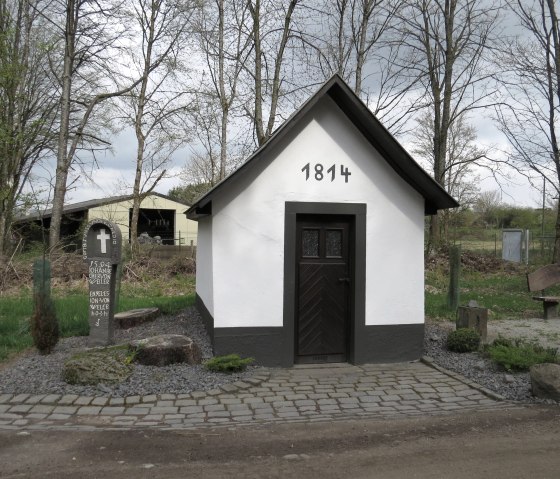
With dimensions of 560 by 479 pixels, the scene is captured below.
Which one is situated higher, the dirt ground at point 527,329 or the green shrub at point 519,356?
the green shrub at point 519,356

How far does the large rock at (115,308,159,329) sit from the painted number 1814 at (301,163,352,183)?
15.9ft

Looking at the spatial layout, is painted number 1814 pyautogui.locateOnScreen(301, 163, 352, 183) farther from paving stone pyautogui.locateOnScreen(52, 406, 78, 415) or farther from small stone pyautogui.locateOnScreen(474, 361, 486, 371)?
paving stone pyautogui.locateOnScreen(52, 406, 78, 415)

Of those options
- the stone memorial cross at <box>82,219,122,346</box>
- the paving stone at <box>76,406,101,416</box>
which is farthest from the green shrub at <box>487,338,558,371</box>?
the stone memorial cross at <box>82,219,122,346</box>

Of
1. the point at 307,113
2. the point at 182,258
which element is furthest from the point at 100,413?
the point at 182,258

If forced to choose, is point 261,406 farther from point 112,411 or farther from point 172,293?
point 172,293

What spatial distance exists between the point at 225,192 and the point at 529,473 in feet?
16.0

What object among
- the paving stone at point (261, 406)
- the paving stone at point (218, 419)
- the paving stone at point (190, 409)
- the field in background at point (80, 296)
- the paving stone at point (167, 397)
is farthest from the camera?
the field in background at point (80, 296)

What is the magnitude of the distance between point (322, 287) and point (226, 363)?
186 centimetres

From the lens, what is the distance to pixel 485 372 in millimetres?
6945

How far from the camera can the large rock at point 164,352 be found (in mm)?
6699

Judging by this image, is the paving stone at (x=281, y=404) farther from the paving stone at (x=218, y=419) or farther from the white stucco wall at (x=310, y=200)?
the white stucco wall at (x=310, y=200)

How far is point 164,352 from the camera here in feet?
22.0

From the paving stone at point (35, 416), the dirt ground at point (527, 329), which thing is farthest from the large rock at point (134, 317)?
the dirt ground at point (527, 329)

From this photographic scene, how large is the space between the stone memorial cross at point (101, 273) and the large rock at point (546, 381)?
590 cm
